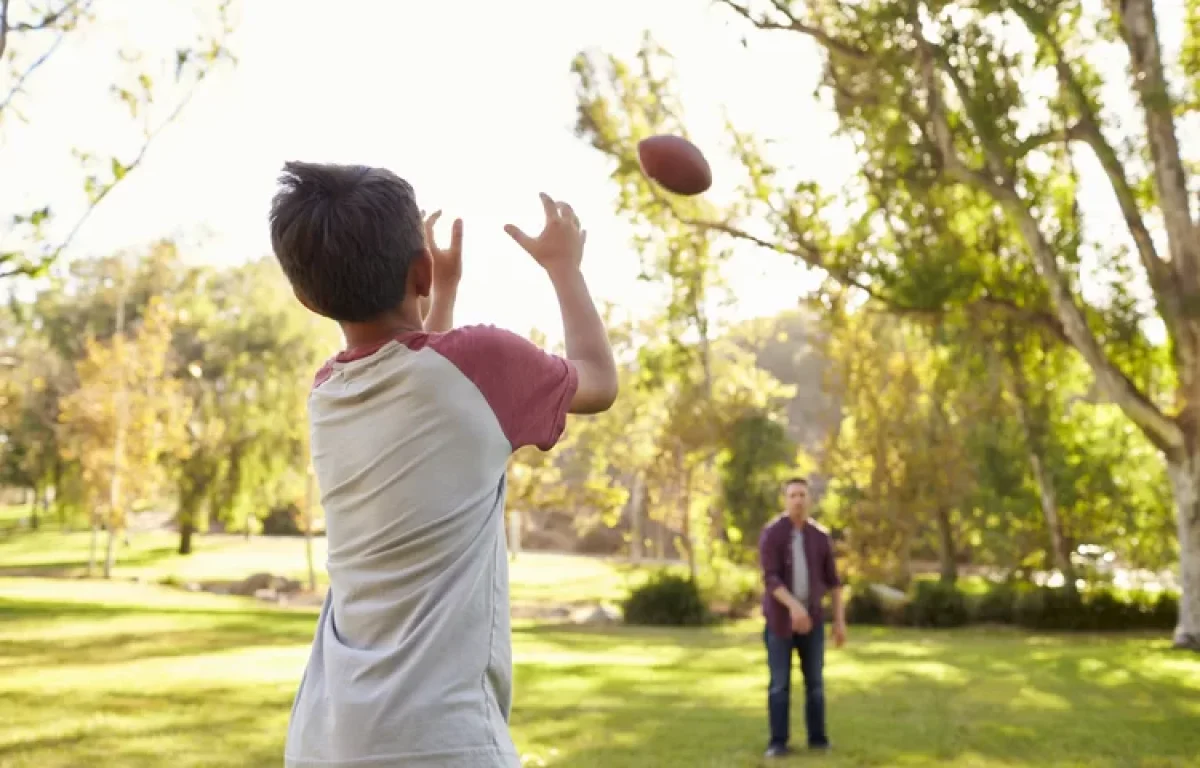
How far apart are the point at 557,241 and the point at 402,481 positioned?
589 mm

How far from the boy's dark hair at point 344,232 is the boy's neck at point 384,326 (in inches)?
2.0

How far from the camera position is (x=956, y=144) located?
68.7 feet

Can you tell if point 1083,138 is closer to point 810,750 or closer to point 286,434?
point 810,750

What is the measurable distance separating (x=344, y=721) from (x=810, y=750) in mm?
8896

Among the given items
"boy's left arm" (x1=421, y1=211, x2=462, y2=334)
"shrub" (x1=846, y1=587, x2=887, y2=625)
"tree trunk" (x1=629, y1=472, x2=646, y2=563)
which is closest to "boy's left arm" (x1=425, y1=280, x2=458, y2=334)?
"boy's left arm" (x1=421, y1=211, x2=462, y2=334)

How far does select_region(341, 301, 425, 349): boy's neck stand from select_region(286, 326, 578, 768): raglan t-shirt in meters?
0.04

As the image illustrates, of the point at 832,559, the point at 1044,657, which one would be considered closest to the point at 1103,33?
the point at 1044,657

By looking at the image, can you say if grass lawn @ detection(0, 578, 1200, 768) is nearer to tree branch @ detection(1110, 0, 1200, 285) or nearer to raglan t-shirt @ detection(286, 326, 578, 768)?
tree branch @ detection(1110, 0, 1200, 285)

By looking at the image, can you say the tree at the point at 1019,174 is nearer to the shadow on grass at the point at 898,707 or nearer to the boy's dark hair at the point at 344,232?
the shadow on grass at the point at 898,707

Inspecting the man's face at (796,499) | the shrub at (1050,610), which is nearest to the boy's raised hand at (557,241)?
the man's face at (796,499)

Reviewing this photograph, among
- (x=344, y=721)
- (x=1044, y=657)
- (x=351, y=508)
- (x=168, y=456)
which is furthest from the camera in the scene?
(x=168, y=456)

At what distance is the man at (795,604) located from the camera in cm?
1001

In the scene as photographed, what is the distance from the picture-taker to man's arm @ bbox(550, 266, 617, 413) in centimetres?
228

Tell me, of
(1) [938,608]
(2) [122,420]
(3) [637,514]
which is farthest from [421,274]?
(3) [637,514]
